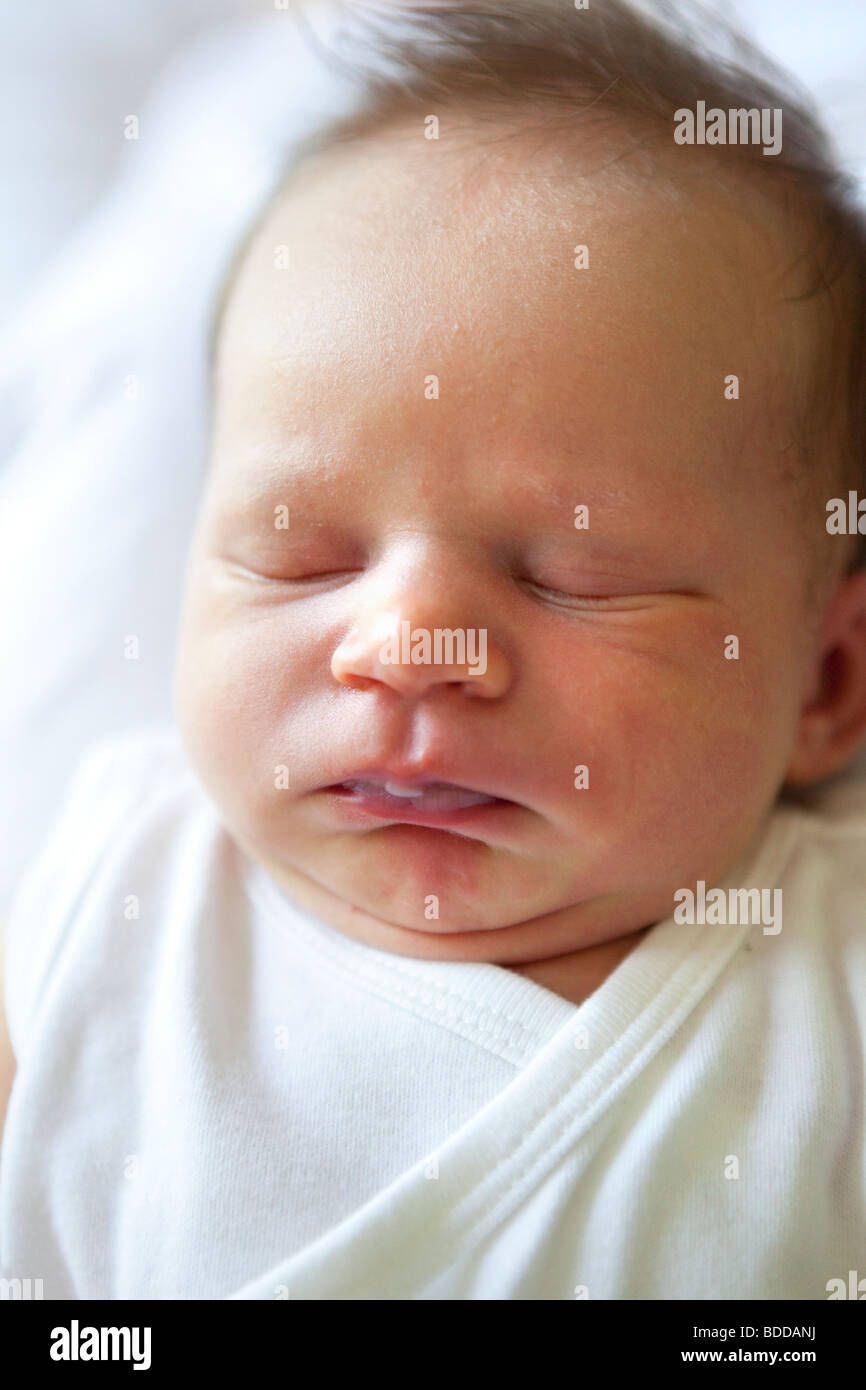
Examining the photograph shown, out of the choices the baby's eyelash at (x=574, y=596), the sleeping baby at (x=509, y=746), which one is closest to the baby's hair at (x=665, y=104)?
the sleeping baby at (x=509, y=746)

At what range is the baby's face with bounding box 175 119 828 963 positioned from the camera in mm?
997

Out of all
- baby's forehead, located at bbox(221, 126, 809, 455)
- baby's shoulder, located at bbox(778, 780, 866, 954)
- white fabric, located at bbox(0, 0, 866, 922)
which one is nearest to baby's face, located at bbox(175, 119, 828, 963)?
baby's forehead, located at bbox(221, 126, 809, 455)

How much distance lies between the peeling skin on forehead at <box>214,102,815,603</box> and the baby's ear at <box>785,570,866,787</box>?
0.46 feet

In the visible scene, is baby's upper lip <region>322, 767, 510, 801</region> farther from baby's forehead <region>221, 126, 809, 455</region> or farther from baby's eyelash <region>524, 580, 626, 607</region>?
baby's forehead <region>221, 126, 809, 455</region>

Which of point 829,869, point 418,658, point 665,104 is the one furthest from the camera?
point 829,869

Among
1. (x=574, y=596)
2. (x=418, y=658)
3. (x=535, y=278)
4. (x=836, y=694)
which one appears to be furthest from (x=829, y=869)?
(x=535, y=278)

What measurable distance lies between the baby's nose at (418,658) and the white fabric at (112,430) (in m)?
0.59

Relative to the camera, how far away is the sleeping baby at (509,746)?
38.9 inches

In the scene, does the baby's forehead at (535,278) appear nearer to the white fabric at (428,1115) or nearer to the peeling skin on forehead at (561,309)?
the peeling skin on forehead at (561,309)

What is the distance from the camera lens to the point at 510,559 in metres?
1.02

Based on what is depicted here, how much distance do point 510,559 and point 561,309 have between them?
8.2 inches

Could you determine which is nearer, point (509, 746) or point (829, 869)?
point (509, 746)

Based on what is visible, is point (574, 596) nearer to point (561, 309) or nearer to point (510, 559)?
point (510, 559)

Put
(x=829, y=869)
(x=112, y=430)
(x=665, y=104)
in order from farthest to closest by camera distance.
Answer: (x=112, y=430) < (x=829, y=869) < (x=665, y=104)
